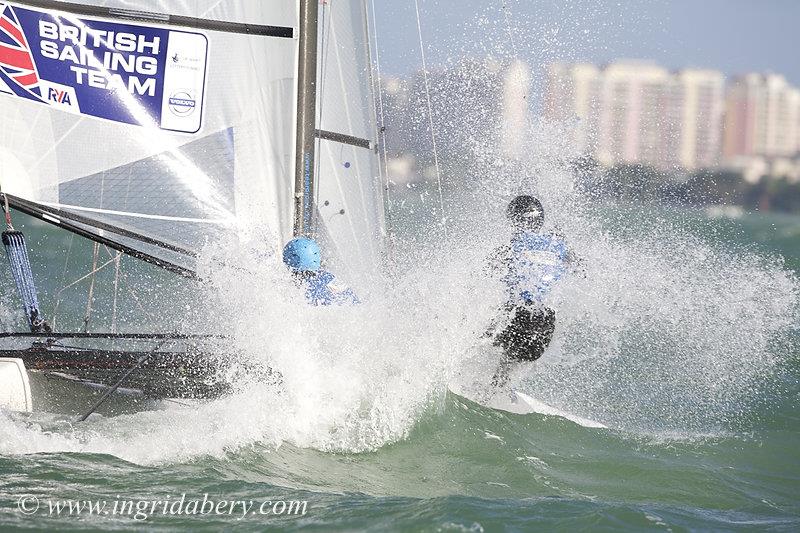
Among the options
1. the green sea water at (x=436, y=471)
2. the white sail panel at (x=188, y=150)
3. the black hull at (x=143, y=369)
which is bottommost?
the green sea water at (x=436, y=471)

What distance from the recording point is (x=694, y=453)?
523 centimetres

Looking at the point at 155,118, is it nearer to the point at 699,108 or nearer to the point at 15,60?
the point at 15,60

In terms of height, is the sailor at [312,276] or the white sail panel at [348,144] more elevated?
the white sail panel at [348,144]

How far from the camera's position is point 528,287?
529 centimetres

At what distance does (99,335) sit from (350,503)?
62.2 inches

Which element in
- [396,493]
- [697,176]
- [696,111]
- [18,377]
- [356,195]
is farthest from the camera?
[696,111]

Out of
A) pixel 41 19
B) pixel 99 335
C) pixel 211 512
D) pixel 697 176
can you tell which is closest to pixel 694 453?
pixel 211 512

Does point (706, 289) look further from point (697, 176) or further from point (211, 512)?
point (697, 176)

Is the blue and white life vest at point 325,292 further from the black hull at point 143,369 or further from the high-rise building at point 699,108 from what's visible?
the high-rise building at point 699,108

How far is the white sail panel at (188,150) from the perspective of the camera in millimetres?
5211

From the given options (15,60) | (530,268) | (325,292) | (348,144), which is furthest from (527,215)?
(15,60)

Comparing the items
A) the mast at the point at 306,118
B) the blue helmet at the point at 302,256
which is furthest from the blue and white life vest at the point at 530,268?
the mast at the point at 306,118

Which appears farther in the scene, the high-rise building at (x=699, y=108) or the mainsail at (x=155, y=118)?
the high-rise building at (x=699, y=108)

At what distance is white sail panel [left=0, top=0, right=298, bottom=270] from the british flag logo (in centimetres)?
4
